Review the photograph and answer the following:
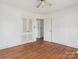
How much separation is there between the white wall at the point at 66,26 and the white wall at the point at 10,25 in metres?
2.36

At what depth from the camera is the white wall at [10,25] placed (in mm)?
4004

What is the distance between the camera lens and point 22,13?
5.14m

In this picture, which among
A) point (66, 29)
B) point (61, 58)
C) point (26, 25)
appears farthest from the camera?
point (26, 25)

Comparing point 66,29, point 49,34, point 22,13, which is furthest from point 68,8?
point 22,13

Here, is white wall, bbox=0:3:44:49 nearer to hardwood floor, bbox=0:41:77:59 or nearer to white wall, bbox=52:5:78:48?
hardwood floor, bbox=0:41:77:59

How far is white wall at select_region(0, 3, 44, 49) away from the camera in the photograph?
400 centimetres

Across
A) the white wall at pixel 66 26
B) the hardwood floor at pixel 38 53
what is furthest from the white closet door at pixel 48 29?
the hardwood floor at pixel 38 53

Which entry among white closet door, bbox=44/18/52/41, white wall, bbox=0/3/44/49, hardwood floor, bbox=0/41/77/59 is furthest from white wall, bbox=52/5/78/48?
white wall, bbox=0/3/44/49

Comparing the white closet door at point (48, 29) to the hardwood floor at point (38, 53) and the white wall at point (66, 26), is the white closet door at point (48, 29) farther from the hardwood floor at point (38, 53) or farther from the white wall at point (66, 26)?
the hardwood floor at point (38, 53)

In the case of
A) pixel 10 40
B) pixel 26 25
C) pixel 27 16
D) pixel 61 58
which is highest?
pixel 27 16

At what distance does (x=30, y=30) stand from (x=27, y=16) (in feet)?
3.45

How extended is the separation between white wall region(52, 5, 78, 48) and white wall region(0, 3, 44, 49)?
2.36 metres

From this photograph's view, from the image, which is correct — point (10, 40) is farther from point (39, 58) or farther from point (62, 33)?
point (62, 33)

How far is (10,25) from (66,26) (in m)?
3.30
